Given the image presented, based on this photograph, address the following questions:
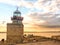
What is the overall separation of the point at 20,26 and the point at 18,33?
2.24 feet

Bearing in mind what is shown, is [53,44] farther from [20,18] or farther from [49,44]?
[20,18]

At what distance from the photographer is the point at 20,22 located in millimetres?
16875

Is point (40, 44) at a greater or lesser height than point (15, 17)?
lesser

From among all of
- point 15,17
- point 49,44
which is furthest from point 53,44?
point 15,17

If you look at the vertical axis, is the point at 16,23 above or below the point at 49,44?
above

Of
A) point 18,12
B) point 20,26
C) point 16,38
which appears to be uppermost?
point 18,12

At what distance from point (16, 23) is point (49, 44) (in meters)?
5.71

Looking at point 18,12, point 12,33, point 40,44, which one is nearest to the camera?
point 40,44

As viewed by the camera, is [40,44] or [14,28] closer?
[40,44]

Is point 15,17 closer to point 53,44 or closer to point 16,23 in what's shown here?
point 16,23

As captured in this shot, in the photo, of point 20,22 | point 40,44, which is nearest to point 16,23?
point 20,22

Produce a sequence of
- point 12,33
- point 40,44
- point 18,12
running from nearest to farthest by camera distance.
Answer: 1. point 40,44
2. point 12,33
3. point 18,12

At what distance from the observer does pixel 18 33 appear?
1616 cm

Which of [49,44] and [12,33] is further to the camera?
[12,33]
